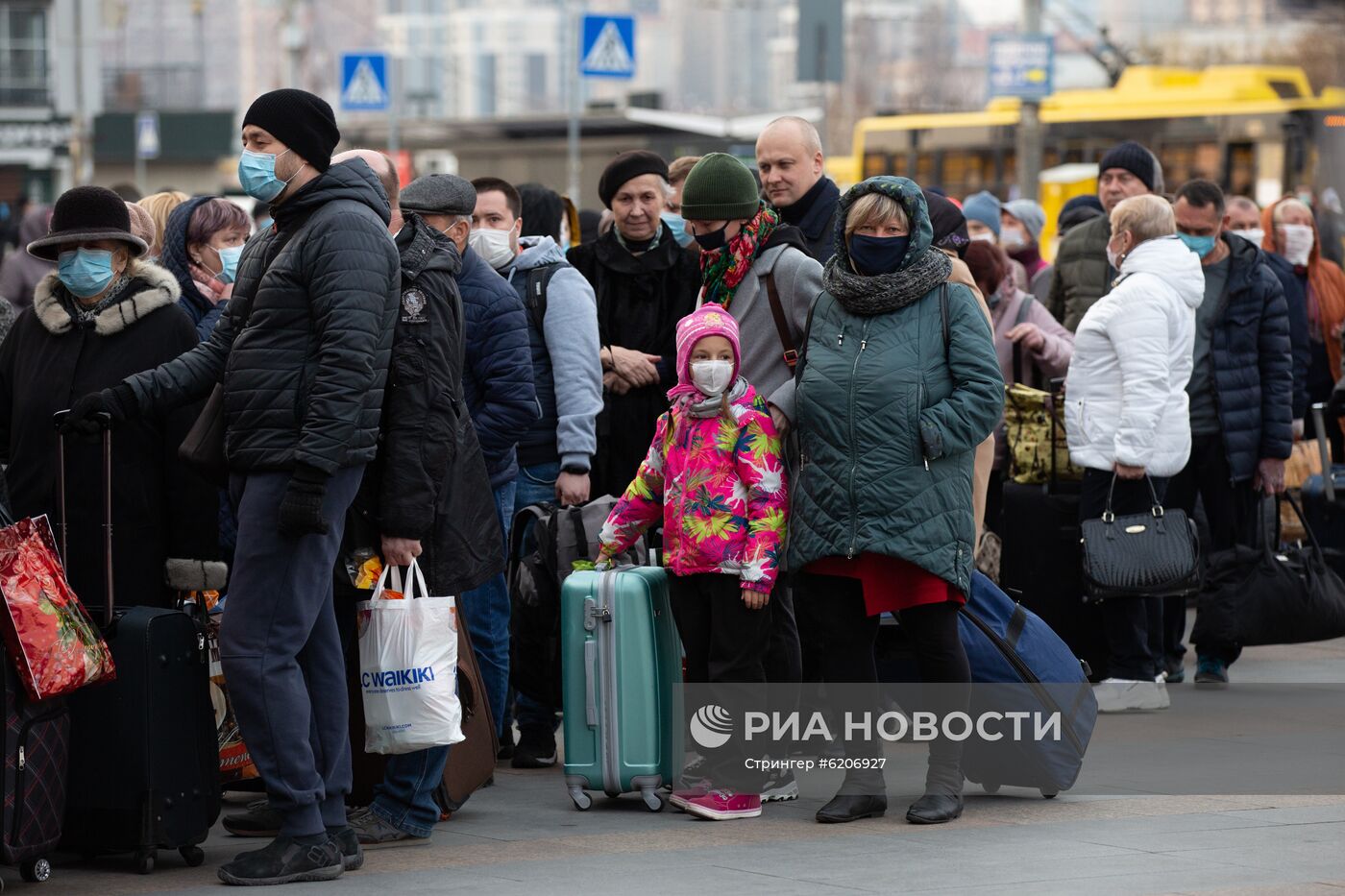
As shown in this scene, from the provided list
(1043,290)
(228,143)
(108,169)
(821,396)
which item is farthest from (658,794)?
(108,169)

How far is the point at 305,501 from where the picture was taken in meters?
5.46

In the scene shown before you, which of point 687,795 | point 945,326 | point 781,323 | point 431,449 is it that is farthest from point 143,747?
point 945,326

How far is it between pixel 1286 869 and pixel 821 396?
1868 mm

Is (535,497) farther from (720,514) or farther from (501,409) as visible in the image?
(720,514)

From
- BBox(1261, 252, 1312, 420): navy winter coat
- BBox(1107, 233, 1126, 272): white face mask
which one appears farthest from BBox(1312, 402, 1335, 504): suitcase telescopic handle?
BBox(1107, 233, 1126, 272): white face mask

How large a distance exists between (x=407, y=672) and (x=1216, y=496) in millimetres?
4453

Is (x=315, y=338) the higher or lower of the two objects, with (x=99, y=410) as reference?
higher

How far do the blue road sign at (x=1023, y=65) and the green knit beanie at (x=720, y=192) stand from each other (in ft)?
56.9

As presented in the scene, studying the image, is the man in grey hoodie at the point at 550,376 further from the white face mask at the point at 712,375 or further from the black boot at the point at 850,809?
the black boot at the point at 850,809

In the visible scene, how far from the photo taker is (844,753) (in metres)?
6.63

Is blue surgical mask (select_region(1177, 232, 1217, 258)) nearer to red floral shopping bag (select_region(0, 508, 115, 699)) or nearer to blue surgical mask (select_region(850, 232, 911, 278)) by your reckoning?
blue surgical mask (select_region(850, 232, 911, 278))

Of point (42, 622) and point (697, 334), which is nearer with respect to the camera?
point (42, 622)

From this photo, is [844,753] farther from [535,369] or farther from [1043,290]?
[1043,290]

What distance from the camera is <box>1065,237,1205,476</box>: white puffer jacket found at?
828 centimetres
